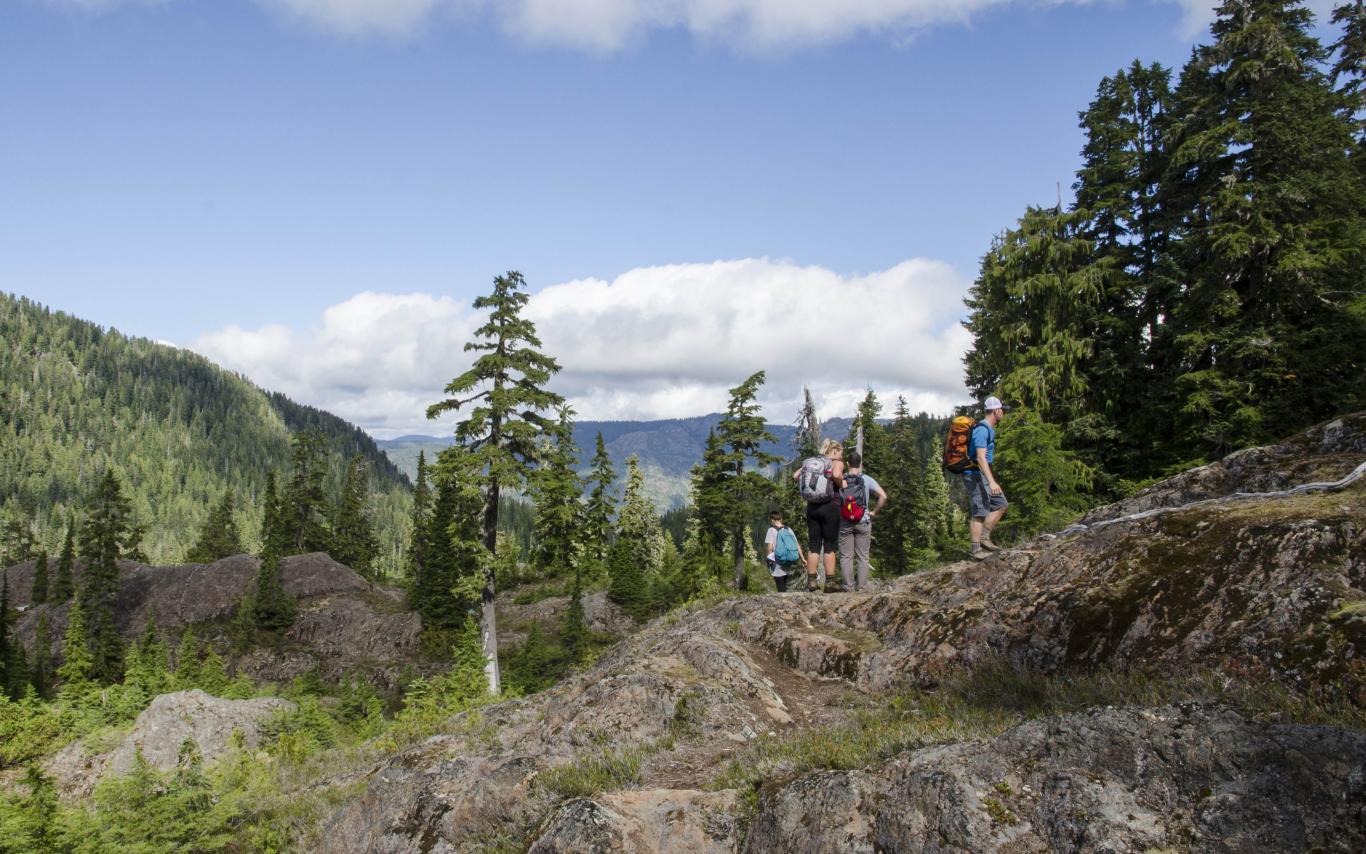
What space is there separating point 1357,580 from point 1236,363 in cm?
1809

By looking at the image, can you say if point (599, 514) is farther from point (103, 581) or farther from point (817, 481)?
point (817, 481)

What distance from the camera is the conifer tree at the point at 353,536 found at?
65.2m

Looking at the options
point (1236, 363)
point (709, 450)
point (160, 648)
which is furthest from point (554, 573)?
point (1236, 363)

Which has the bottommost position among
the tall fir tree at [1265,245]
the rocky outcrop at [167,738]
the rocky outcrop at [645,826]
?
the rocky outcrop at [167,738]

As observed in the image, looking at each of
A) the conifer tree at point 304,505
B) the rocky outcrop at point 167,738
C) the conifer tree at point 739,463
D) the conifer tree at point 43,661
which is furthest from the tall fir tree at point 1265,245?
the conifer tree at point 304,505

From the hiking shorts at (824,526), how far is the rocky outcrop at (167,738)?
41.2 feet

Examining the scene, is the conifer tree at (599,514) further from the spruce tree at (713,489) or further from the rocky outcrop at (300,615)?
the spruce tree at (713,489)

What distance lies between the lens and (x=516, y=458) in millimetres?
24641

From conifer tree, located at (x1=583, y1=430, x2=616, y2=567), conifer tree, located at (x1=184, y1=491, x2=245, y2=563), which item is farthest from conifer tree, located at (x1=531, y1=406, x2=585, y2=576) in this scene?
conifer tree, located at (x1=184, y1=491, x2=245, y2=563)

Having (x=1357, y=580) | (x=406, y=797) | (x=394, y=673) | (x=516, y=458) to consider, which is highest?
(x=516, y=458)

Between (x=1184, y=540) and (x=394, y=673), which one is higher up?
(x=1184, y=540)

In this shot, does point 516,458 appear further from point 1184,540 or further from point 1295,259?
point 1295,259

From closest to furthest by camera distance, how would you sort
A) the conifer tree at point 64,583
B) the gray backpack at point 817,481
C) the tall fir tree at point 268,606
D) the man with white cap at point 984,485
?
the man with white cap at point 984,485, the gray backpack at point 817,481, the tall fir tree at point 268,606, the conifer tree at point 64,583

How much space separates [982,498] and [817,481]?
254cm
